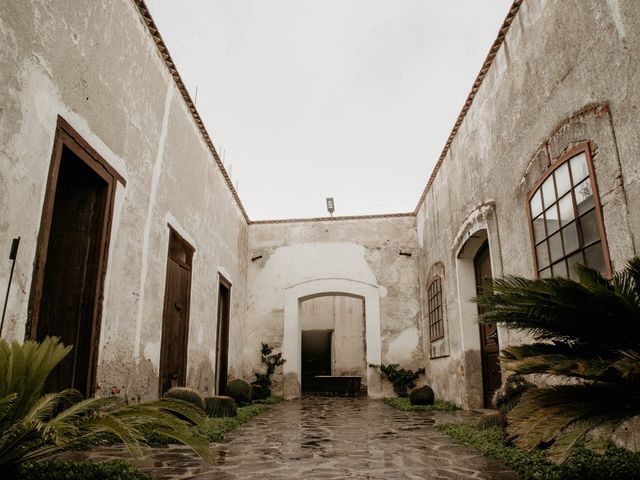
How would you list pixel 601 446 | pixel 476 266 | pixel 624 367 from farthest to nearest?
1. pixel 476 266
2. pixel 601 446
3. pixel 624 367

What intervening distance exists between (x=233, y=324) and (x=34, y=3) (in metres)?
8.40

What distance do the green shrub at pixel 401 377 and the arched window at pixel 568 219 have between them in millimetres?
6865

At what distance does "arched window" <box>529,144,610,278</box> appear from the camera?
4.15 metres

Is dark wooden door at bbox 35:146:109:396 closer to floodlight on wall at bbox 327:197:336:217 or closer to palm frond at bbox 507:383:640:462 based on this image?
palm frond at bbox 507:383:640:462

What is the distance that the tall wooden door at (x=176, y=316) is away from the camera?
23.2ft

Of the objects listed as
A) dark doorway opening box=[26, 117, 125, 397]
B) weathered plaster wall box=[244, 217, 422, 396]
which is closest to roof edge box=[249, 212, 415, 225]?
weathered plaster wall box=[244, 217, 422, 396]

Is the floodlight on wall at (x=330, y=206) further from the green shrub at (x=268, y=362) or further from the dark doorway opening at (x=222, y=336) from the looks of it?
the dark doorway opening at (x=222, y=336)

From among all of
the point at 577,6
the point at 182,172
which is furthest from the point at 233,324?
the point at 577,6

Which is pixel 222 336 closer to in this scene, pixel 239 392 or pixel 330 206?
pixel 239 392

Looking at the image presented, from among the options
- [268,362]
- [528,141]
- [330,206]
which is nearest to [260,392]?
[268,362]

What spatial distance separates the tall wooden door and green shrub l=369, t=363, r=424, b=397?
551 cm

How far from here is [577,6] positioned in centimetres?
435

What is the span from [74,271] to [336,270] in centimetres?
823

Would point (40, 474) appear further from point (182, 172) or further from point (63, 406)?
point (182, 172)
